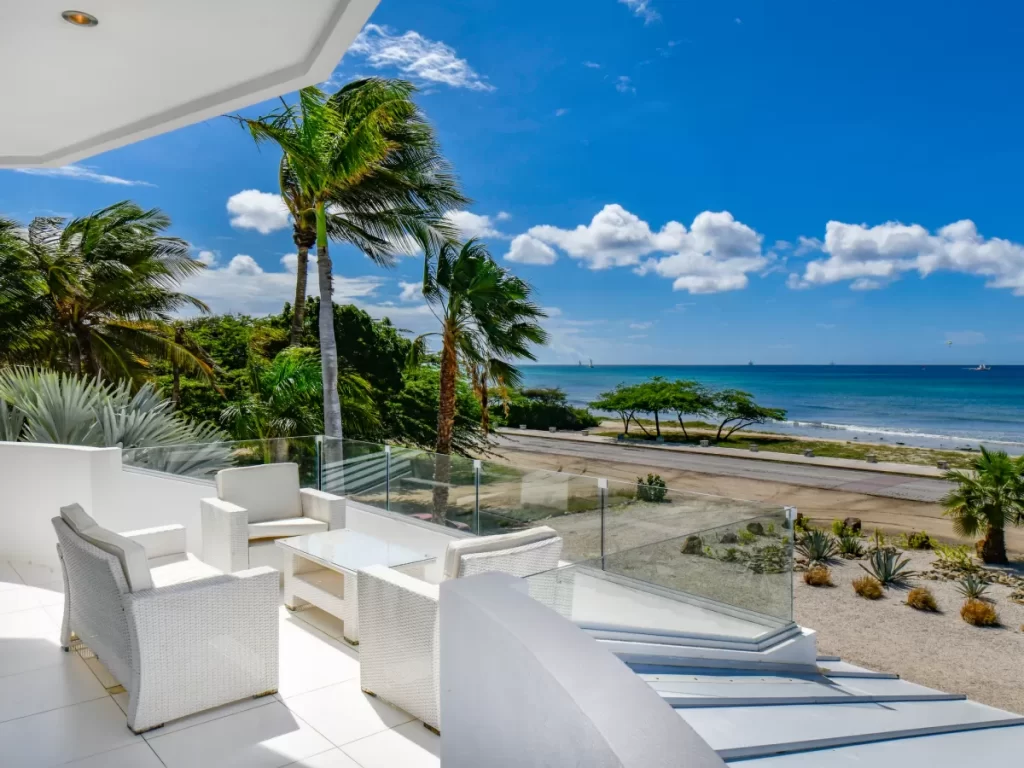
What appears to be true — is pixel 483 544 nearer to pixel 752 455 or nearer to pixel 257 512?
pixel 257 512

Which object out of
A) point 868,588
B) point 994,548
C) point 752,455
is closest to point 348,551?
point 868,588

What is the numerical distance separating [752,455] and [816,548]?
2531 cm

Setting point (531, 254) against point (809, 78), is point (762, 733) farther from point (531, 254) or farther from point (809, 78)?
point (809, 78)

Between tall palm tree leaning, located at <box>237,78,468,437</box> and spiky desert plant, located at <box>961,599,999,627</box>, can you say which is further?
spiky desert plant, located at <box>961,599,999,627</box>

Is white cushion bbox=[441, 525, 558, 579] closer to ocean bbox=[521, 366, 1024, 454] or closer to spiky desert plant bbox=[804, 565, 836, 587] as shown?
spiky desert plant bbox=[804, 565, 836, 587]

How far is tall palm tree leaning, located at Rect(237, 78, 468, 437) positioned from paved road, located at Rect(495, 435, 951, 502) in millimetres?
12099

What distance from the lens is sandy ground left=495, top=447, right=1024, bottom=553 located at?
19.0 meters

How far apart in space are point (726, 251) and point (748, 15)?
23283 mm

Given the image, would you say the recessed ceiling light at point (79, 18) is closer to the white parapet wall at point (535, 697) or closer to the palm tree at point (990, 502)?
the white parapet wall at point (535, 697)

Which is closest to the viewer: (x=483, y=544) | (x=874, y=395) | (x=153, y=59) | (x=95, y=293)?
(x=153, y=59)

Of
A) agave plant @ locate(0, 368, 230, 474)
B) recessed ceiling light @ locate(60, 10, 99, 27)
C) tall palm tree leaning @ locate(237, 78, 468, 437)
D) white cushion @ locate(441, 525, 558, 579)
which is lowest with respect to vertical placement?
white cushion @ locate(441, 525, 558, 579)

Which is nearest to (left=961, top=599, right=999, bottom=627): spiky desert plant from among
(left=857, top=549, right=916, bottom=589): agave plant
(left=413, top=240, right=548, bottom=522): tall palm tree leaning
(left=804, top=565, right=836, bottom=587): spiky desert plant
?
(left=857, top=549, right=916, bottom=589): agave plant

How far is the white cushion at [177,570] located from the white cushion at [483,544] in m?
1.29

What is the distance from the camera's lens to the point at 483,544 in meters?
3.22
